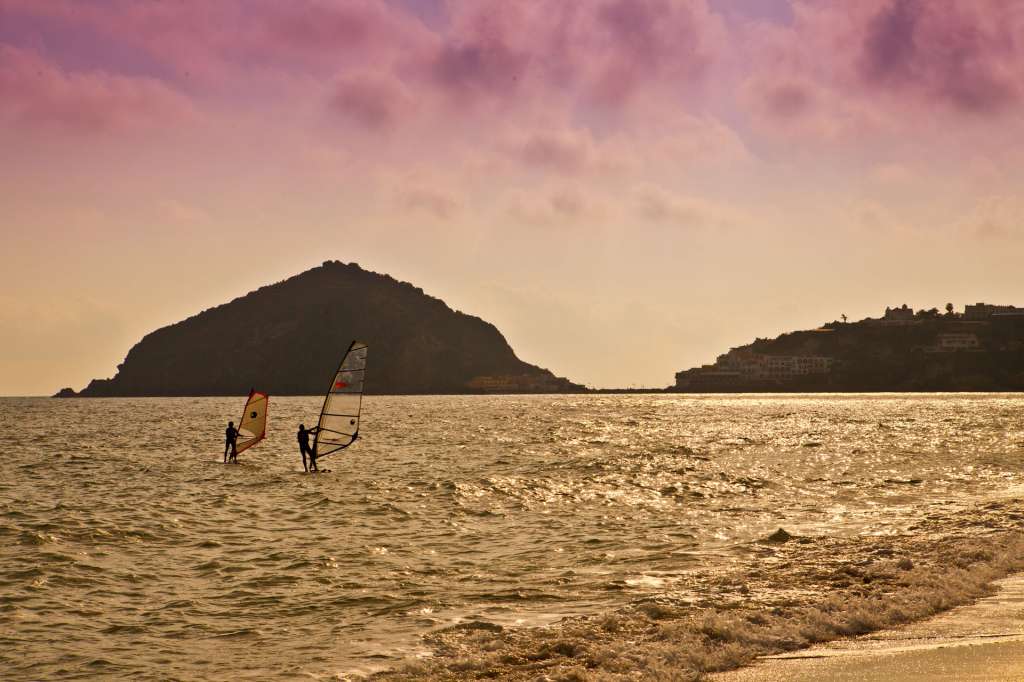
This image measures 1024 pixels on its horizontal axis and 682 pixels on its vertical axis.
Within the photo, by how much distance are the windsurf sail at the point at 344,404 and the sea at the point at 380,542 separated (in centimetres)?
170

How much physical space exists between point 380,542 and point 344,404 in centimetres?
1710

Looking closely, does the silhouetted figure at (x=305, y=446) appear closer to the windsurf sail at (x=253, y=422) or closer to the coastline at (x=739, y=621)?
the windsurf sail at (x=253, y=422)

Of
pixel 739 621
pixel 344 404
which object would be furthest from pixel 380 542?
pixel 344 404

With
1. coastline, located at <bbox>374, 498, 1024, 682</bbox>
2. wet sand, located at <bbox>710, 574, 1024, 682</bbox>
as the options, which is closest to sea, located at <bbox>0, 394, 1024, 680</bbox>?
coastline, located at <bbox>374, 498, 1024, 682</bbox>

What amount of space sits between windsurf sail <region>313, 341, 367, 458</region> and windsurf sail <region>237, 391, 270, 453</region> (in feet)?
30.9

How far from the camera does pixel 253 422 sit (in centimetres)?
4628

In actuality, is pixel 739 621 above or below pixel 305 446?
below

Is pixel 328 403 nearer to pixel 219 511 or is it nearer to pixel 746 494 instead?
pixel 219 511

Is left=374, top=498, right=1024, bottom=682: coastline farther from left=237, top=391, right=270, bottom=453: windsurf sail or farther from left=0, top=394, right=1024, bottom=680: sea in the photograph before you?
left=237, top=391, right=270, bottom=453: windsurf sail

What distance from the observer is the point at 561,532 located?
20031mm

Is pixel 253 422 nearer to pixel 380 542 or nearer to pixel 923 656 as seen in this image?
pixel 380 542

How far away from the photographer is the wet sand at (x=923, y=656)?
27.5ft

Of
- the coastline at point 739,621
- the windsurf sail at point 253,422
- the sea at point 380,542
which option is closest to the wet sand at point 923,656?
the coastline at point 739,621

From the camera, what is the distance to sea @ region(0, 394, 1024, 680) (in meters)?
11.9
